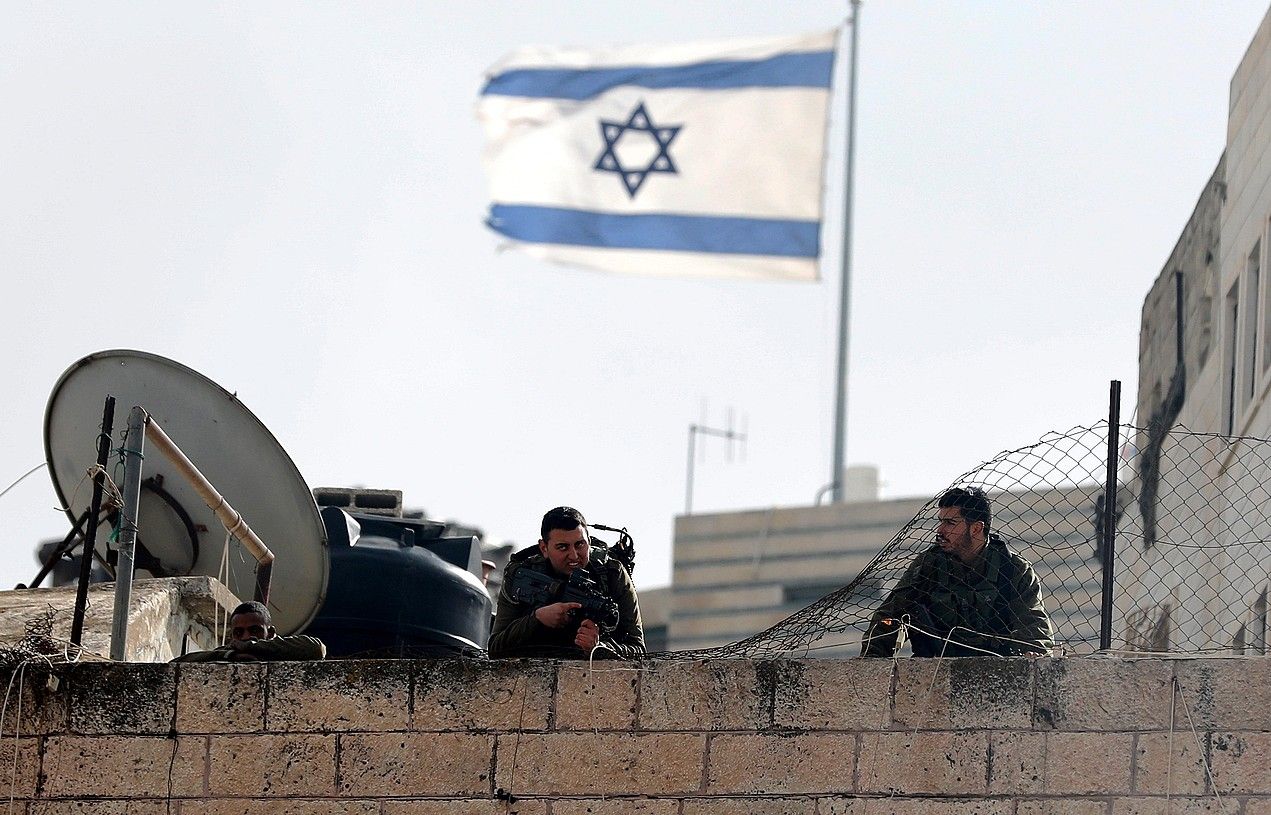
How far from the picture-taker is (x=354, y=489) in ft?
48.9

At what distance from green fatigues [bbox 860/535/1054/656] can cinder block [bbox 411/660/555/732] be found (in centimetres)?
121

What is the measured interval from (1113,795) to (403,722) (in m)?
2.47

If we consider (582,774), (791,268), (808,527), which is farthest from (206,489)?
(808,527)

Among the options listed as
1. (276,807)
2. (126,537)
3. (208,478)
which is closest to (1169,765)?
(276,807)

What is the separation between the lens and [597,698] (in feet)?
30.1

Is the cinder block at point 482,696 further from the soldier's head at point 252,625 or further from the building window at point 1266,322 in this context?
Result: the building window at point 1266,322

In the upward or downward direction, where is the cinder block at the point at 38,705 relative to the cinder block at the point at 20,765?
upward

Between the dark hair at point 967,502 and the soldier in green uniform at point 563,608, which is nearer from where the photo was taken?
the soldier in green uniform at point 563,608

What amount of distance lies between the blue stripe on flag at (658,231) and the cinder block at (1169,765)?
1267 inches

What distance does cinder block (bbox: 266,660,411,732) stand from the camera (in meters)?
9.19

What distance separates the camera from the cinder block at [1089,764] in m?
8.79

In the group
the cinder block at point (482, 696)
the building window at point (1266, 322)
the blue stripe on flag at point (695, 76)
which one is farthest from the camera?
the blue stripe on flag at point (695, 76)

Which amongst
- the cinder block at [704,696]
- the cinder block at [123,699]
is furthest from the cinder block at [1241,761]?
the cinder block at [123,699]

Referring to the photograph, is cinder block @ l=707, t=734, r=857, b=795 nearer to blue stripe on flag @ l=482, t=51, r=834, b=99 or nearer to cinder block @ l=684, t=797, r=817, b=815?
cinder block @ l=684, t=797, r=817, b=815
